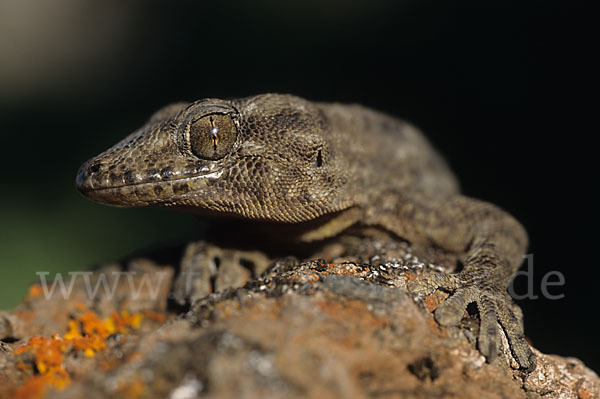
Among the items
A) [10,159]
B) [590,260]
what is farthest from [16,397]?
[10,159]

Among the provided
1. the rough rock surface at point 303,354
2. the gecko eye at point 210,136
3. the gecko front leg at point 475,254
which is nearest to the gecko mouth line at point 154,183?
the gecko eye at point 210,136

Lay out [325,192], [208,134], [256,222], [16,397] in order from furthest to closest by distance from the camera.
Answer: [256,222]
[325,192]
[208,134]
[16,397]

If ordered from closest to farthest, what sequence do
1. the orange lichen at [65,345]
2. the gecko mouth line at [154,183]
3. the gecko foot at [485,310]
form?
the orange lichen at [65,345], the gecko foot at [485,310], the gecko mouth line at [154,183]

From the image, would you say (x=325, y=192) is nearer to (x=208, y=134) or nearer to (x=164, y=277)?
(x=208, y=134)

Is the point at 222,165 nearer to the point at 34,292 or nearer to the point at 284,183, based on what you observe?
the point at 284,183

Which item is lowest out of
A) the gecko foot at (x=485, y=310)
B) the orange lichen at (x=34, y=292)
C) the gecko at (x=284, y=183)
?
the orange lichen at (x=34, y=292)

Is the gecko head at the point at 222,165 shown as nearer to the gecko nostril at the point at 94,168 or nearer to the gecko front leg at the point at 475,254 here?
the gecko nostril at the point at 94,168

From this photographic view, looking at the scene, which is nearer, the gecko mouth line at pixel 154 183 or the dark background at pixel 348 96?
the gecko mouth line at pixel 154 183
